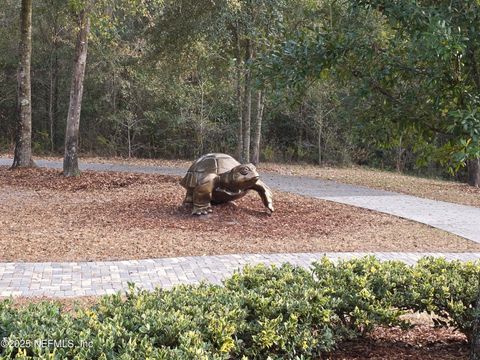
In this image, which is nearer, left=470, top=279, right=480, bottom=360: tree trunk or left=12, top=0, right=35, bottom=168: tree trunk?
left=470, top=279, right=480, bottom=360: tree trunk

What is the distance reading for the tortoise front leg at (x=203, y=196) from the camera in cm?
950

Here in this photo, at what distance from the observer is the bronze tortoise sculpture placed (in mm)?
9445

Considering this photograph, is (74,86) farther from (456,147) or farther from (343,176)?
(456,147)

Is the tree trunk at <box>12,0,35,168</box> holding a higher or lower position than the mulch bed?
higher

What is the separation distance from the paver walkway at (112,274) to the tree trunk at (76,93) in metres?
8.74

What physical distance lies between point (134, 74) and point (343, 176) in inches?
342

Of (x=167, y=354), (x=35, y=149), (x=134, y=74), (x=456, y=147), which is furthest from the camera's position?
(x=35, y=149)

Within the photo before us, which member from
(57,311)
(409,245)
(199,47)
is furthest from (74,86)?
(57,311)

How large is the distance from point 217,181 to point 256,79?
5.80 metres

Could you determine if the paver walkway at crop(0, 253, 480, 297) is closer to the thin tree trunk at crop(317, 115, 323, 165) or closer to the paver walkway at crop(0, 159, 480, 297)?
the paver walkway at crop(0, 159, 480, 297)

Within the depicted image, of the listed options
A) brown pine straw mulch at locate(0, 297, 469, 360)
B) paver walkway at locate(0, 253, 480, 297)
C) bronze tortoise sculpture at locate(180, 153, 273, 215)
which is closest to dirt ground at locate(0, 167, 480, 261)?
bronze tortoise sculpture at locate(180, 153, 273, 215)

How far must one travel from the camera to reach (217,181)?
966 centimetres

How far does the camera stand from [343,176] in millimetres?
19094

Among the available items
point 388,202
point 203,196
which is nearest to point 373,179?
point 388,202
